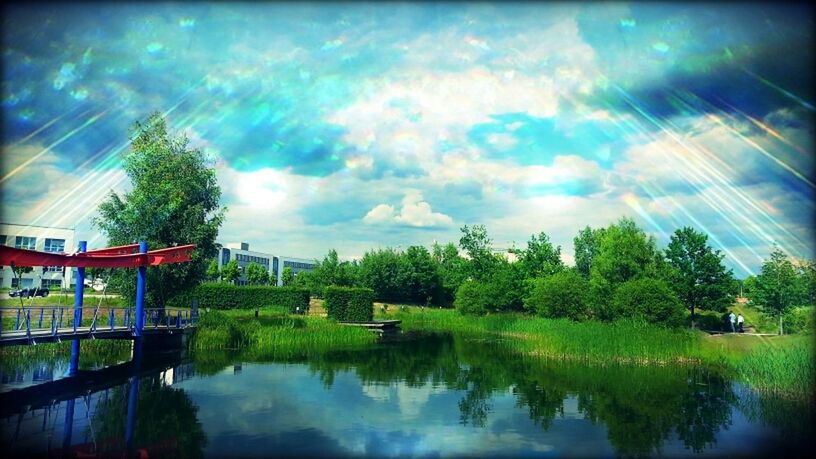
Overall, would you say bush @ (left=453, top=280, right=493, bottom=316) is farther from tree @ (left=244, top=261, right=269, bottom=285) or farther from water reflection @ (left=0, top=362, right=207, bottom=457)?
tree @ (left=244, top=261, right=269, bottom=285)

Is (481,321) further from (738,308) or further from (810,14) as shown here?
(810,14)

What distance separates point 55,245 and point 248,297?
48.6m

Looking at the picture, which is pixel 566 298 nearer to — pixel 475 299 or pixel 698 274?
pixel 698 274

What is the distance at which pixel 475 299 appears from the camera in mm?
52031

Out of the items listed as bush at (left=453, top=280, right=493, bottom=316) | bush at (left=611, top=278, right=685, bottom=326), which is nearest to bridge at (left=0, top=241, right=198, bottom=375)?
bush at (left=611, top=278, right=685, bottom=326)

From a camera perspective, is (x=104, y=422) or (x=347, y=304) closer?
(x=104, y=422)

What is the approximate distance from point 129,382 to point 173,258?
6.54m

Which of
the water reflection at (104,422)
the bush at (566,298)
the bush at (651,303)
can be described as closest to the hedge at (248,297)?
the bush at (566,298)

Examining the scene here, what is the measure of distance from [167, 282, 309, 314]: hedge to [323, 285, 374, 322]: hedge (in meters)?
5.66

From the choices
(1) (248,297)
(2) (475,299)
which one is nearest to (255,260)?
(1) (248,297)

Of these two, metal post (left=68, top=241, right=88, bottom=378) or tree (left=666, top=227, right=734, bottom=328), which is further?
tree (left=666, top=227, right=734, bottom=328)

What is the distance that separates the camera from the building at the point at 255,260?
106 m

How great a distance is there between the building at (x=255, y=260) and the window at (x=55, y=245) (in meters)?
25.7

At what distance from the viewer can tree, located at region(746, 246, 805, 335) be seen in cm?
2873
